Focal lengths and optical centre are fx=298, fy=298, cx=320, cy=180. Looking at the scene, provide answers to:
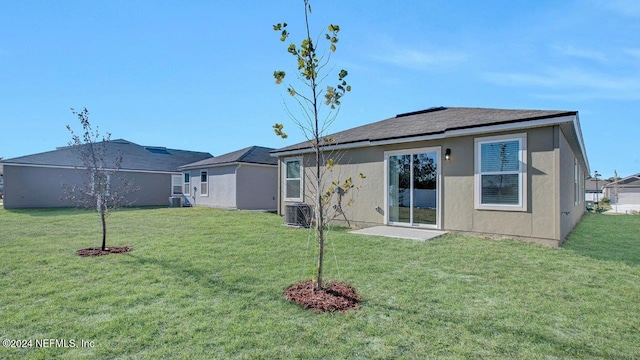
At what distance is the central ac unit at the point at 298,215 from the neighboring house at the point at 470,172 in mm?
1474

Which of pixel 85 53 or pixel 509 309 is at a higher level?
pixel 85 53

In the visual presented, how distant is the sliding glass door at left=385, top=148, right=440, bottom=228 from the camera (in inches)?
329

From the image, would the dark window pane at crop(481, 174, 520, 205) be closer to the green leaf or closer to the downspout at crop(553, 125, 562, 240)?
the downspout at crop(553, 125, 562, 240)

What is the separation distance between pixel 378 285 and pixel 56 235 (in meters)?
8.81

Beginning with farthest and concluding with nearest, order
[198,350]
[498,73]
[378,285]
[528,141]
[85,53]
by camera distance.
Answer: [498,73], [85,53], [528,141], [378,285], [198,350]

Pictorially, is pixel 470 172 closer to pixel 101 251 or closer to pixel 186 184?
pixel 101 251

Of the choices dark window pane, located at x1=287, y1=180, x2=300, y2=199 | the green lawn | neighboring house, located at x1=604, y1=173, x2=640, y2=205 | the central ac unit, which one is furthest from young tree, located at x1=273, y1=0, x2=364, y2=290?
neighboring house, located at x1=604, y1=173, x2=640, y2=205

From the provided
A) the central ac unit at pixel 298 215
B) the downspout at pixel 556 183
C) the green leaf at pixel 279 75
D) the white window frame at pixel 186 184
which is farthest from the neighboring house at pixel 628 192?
the green leaf at pixel 279 75

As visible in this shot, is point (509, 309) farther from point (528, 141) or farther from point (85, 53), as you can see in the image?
point (85, 53)

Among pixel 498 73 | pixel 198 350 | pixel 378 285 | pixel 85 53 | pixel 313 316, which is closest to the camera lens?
pixel 198 350

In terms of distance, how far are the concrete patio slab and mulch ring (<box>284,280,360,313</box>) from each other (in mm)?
3866

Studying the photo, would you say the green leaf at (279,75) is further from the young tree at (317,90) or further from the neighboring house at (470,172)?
the neighboring house at (470,172)

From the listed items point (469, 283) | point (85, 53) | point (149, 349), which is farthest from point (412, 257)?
point (85, 53)

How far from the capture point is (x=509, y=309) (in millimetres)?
3283
